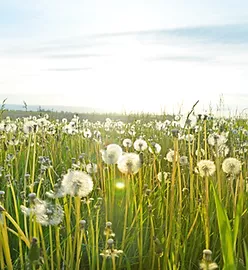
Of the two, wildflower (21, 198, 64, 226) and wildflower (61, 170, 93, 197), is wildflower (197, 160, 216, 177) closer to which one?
wildflower (61, 170, 93, 197)

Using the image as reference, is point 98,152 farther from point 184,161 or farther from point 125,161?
point 125,161

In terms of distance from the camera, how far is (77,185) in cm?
157

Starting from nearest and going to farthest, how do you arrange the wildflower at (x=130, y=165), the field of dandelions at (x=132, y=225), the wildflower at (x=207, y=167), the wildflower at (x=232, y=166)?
the field of dandelions at (x=132, y=225), the wildflower at (x=130, y=165), the wildflower at (x=207, y=167), the wildflower at (x=232, y=166)

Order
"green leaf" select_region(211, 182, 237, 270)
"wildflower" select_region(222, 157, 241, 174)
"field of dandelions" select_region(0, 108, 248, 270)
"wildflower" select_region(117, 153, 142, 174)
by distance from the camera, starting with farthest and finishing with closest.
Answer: "wildflower" select_region(222, 157, 241, 174) → "wildflower" select_region(117, 153, 142, 174) → "field of dandelions" select_region(0, 108, 248, 270) → "green leaf" select_region(211, 182, 237, 270)

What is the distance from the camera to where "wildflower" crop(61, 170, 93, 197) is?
155 centimetres

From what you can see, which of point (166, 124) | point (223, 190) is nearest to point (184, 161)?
point (223, 190)

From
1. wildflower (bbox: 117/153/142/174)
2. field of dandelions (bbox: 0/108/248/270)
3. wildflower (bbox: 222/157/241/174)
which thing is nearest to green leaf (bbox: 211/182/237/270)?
field of dandelions (bbox: 0/108/248/270)

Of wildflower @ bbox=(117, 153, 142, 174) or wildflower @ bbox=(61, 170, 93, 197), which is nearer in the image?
wildflower @ bbox=(61, 170, 93, 197)

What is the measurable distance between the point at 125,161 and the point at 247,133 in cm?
432

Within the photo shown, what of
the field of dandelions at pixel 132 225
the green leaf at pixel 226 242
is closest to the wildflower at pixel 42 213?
the field of dandelions at pixel 132 225

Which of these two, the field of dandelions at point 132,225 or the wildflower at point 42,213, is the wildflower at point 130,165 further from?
the wildflower at point 42,213

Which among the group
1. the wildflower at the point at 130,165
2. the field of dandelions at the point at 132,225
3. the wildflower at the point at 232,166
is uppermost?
the wildflower at the point at 130,165

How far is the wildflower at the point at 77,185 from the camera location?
1.55 meters

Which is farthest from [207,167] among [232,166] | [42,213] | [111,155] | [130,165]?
[42,213]
